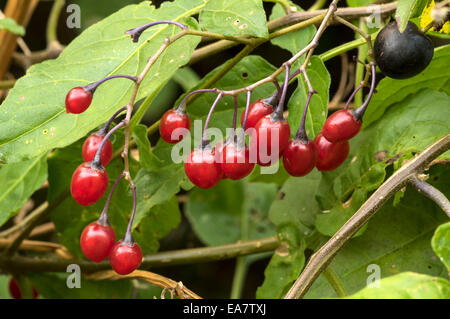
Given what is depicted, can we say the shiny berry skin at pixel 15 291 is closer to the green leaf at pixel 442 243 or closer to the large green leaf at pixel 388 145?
the large green leaf at pixel 388 145

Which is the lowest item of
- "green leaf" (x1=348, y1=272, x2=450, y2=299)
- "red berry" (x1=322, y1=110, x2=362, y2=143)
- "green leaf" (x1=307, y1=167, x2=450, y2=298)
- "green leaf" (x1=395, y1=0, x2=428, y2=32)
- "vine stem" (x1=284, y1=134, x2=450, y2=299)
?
"green leaf" (x1=348, y1=272, x2=450, y2=299)

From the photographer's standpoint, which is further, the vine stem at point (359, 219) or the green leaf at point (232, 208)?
the green leaf at point (232, 208)

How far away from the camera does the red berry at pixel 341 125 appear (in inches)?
30.8

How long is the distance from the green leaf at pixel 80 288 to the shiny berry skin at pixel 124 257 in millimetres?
403

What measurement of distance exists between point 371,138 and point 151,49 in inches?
14.0

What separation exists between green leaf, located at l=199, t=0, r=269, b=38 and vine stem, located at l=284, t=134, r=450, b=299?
0.79ft

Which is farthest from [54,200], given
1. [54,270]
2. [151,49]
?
[151,49]

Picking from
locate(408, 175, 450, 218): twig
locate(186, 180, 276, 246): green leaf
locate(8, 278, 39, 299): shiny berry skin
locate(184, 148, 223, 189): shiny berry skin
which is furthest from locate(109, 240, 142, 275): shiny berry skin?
locate(186, 180, 276, 246): green leaf

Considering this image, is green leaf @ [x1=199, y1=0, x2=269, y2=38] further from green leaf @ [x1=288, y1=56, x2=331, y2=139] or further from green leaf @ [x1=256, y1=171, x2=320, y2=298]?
green leaf @ [x1=256, y1=171, x2=320, y2=298]

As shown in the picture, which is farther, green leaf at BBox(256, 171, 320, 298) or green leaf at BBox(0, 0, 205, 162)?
green leaf at BBox(256, 171, 320, 298)

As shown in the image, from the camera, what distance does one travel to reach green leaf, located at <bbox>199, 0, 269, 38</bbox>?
0.81 meters

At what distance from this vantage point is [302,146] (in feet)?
2.57

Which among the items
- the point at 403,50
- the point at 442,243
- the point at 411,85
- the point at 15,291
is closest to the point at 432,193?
the point at 442,243

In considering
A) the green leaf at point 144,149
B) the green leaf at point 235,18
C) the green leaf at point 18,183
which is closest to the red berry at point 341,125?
the green leaf at point 235,18
